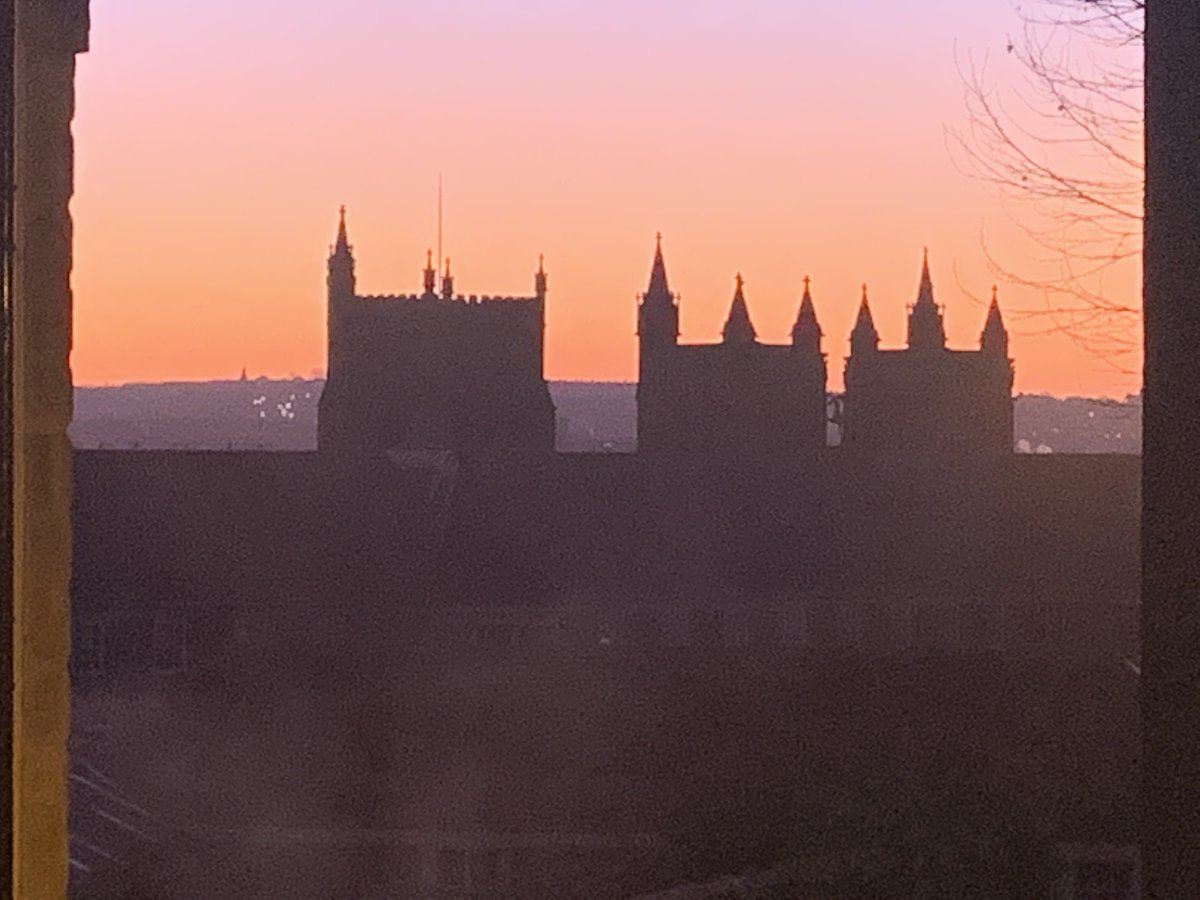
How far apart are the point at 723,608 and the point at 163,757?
16548mm

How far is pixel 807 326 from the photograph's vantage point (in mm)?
49219

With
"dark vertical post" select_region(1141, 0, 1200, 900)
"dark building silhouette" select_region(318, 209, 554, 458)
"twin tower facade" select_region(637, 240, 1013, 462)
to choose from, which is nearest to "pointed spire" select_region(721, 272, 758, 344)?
"twin tower facade" select_region(637, 240, 1013, 462)

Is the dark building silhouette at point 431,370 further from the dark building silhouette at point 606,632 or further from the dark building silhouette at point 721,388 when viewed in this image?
the dark building silhouette at point 721,388

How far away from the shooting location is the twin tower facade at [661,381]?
46.4 meters

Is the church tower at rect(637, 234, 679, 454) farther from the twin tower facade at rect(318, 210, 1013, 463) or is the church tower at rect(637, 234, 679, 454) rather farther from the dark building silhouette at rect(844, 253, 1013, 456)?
the dark building silhouette at rect(844, 253, 1013, 456)

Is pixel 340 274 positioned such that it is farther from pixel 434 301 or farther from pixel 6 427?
pixel 6 427

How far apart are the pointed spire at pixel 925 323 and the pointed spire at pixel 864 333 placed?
1.11m

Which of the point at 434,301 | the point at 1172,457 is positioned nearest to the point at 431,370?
the point at 434,301

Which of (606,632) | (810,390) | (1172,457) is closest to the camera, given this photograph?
(1172,457)

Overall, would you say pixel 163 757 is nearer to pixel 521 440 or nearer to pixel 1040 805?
pixel 1040 805

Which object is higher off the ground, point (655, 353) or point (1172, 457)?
point (655, 353)

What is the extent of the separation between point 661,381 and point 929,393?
754 centimetres

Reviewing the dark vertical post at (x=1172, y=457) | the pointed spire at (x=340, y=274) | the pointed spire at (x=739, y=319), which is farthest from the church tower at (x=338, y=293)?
the dark vertical post at (x=1172, y=457)

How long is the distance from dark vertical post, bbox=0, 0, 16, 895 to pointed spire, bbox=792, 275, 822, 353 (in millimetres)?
46936
